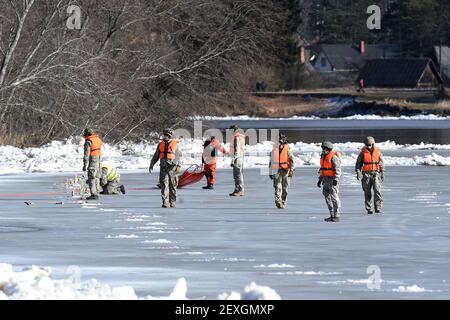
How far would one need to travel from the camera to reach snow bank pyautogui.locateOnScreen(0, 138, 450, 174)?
38844 mm

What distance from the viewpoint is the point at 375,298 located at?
45.9ft

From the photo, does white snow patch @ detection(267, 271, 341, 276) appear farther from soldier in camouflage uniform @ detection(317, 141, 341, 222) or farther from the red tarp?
the red tarp

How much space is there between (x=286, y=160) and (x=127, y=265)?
28.6ft

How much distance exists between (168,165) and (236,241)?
5654 millimetres

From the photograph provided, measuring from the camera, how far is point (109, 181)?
2967 cm

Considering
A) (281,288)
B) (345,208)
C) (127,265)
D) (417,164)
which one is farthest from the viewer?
(417,164)

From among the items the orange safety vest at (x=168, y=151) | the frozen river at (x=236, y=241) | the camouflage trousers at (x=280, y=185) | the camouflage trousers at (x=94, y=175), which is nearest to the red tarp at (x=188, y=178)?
the frozen river at (x=236, y=241)

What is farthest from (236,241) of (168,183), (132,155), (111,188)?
(132,155)

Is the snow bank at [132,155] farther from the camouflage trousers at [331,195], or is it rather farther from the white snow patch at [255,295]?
the white snow patch at [255,295]

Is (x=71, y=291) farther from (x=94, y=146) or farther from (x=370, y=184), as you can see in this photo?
(x=94, y=146)

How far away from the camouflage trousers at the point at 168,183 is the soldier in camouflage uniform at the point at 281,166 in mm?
1932
